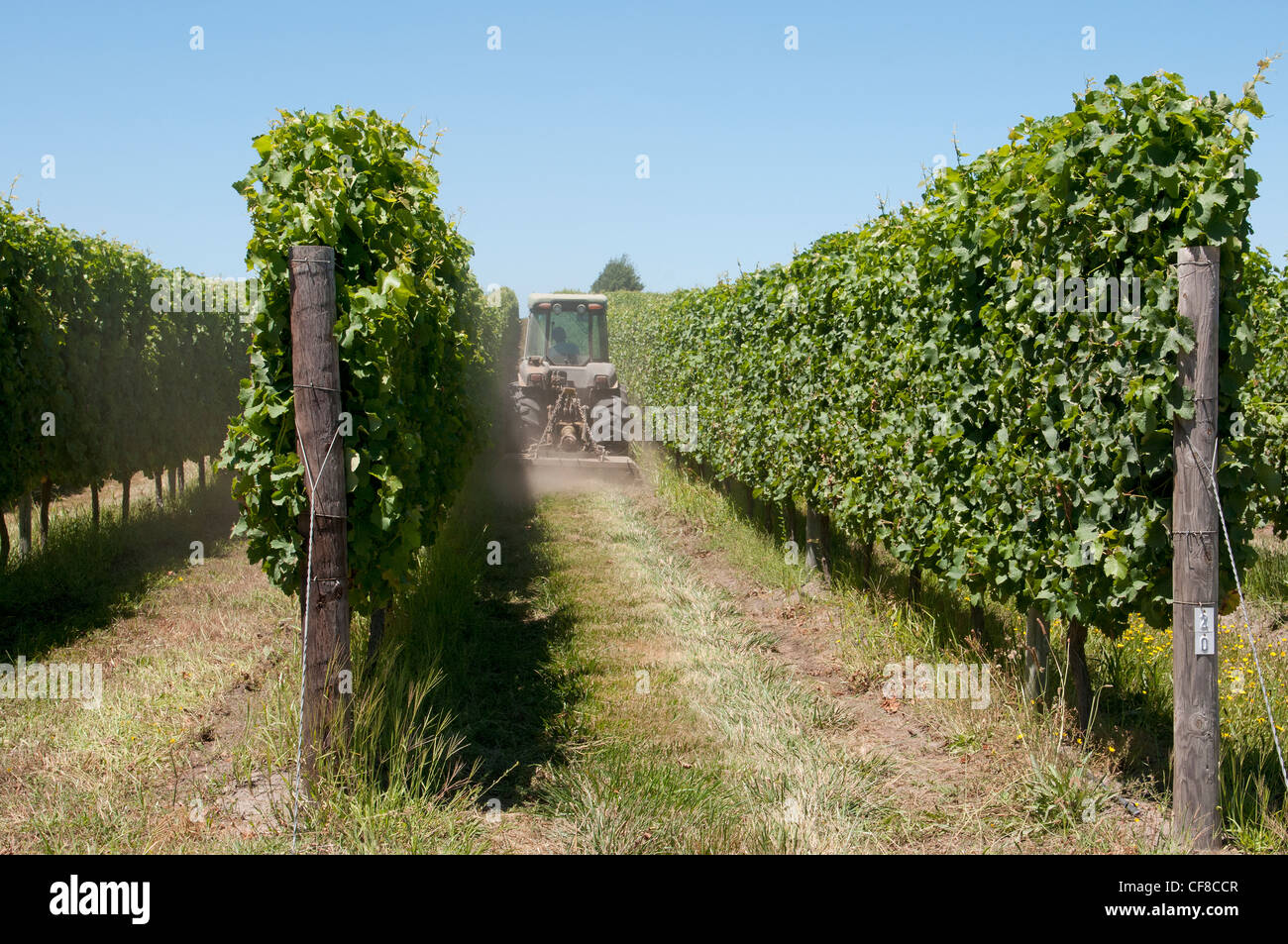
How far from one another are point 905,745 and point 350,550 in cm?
313

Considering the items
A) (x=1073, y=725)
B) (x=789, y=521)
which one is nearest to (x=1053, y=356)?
(x=1073, y=725)

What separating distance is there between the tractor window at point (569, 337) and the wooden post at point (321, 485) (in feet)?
42.7

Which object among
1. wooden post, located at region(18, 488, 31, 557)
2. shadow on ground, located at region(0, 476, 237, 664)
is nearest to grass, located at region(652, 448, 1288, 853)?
shadow on ground, located at region(0, 476, 237, 664)

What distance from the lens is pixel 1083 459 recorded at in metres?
4.16

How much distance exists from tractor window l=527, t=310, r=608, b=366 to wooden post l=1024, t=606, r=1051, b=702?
42.8 feet

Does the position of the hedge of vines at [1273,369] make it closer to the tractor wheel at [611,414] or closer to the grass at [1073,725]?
the grass at [1073,725]

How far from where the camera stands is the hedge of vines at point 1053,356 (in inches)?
148

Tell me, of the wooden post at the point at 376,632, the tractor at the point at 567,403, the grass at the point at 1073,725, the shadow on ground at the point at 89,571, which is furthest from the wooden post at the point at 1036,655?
the tractor at the point at 567,403

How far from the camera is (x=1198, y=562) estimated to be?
369 cm

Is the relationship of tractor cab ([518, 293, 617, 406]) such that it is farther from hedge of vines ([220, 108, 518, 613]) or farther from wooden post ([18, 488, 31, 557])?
hedge of vines ([220, 108, 518, 613])

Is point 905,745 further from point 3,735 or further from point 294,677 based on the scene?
point 3,735
